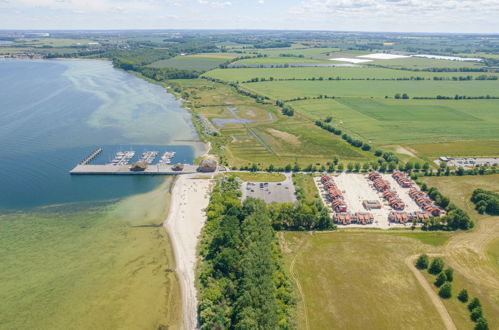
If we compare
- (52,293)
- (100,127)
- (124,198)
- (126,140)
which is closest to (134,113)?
(100,127)

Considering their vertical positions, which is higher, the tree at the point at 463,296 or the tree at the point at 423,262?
the tree at the point at 423,262

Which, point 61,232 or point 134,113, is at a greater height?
point 134,113

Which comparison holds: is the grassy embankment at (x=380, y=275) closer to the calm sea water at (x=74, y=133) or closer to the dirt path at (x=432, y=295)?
the dirt path at (x=432, y=295)

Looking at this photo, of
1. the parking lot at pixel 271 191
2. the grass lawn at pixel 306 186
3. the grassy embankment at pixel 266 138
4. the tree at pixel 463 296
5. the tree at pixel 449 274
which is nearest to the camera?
the tree at pixel 463 296

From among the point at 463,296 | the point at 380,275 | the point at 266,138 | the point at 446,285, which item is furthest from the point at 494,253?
the point at 266,138

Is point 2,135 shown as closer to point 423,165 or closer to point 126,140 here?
point 126,140

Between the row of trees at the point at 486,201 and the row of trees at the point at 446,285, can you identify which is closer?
the row of trees at the point at 446,285

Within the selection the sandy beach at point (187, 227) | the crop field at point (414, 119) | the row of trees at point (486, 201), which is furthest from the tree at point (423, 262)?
the crop field at point (414, 119)
